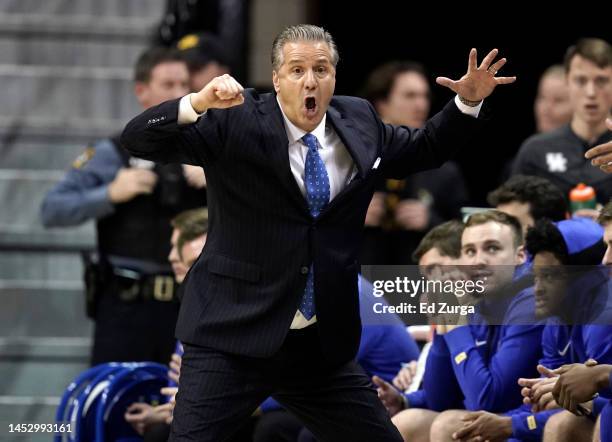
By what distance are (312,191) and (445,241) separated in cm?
130

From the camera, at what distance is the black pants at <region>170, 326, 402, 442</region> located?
4.41 meters

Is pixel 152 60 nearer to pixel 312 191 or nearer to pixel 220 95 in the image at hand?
pixel 312 191

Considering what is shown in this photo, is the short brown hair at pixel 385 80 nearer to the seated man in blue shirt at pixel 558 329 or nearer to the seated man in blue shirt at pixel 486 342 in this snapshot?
the seated man in blue shirt at pixel 486 342

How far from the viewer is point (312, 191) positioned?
454 centimetres

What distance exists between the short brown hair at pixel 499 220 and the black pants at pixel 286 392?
1.14 metres

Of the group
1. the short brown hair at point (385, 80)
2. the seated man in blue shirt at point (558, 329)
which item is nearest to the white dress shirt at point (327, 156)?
the seated man in blue shirt at point (558, 329)

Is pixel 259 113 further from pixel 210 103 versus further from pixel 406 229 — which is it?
pixel 406 229

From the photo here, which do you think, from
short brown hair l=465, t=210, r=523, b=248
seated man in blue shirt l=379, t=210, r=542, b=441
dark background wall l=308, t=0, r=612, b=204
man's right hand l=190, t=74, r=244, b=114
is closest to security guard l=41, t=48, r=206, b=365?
seated man in blue shirt l=379, t=210, r=542, b=441

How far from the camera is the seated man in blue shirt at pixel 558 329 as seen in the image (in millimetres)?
4969

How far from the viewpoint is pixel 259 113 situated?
4.57 meters

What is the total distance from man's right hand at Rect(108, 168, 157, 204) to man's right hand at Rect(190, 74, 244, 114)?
104 inches

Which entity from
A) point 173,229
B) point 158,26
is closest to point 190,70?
point 173,229

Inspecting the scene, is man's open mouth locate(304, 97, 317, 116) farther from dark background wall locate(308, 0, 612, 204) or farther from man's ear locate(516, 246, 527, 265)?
dark background wall locate(308, 0, 612, 204)

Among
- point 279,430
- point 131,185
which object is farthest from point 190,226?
point 279,430
